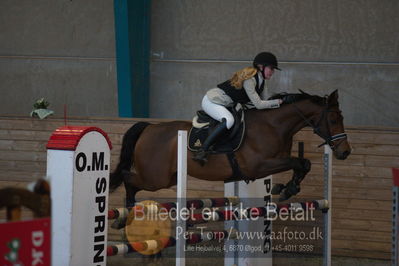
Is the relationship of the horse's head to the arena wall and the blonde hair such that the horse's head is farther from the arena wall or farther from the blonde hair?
the arena wall

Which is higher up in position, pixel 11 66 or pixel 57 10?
pixel 57 10

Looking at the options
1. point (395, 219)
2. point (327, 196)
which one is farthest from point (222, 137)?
point (395, 219)

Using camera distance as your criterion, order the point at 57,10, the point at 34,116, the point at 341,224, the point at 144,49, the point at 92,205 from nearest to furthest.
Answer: the point at 92,205, the point at 341,224, the point at 34,116, the point at 144,49, the point at 57,10

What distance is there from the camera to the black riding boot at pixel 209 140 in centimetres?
536

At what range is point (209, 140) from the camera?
5.38 metres

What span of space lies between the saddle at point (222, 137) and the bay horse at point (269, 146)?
0.16 ft

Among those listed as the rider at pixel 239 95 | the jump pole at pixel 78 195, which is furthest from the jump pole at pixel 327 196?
the jump pole at pixel 78 195

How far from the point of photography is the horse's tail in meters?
5.87

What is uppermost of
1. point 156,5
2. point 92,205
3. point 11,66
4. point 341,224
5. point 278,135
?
point 156,5

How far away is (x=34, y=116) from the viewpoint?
743cm

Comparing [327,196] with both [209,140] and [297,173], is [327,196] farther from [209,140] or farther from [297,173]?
[209,140]

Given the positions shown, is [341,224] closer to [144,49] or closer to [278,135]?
[278,135]

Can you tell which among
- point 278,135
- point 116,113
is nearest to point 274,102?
point 278,135

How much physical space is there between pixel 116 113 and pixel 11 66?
1.55 meters
